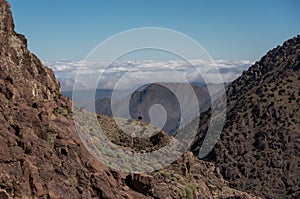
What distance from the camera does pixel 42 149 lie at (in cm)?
1742

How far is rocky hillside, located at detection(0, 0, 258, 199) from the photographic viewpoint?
15523 millimetres

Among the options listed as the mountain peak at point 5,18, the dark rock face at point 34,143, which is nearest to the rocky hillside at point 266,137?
the dark rock face at point 34,143

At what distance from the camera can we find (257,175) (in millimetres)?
83125

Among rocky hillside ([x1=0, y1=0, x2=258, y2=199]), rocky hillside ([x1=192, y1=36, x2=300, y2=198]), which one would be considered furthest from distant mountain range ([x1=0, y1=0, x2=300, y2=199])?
rocky hillside ([x1=192, y1=36, x2=300, y2=198])

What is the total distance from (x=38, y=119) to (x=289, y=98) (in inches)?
3541

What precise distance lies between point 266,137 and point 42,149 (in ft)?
268

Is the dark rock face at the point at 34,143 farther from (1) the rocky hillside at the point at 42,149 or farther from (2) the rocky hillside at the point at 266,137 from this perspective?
(2) the rocky hillside at the point at 266,137

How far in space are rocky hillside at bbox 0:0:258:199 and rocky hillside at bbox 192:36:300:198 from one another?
186 feet

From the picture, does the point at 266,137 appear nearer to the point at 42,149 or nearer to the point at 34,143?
the point at 42,149

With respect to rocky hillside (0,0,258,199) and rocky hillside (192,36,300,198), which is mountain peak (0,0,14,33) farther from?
rocky hillside (192,36,300,198)

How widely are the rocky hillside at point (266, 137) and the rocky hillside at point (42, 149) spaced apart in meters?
56.8

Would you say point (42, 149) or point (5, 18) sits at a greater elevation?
point (5, 18)

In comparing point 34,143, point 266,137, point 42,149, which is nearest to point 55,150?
point 42,149

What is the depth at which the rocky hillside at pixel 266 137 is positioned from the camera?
81.7 m
